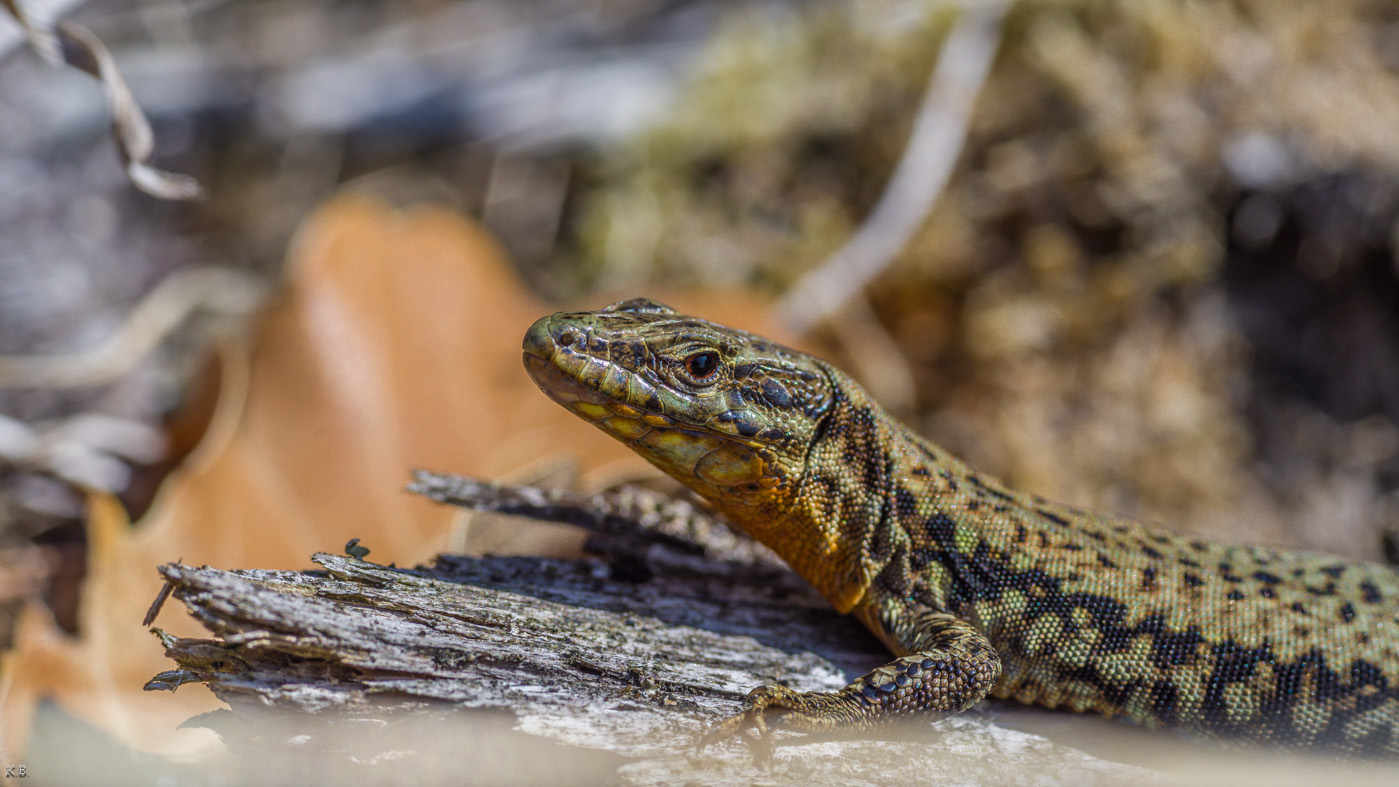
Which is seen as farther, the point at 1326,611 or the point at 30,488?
the point at 30,488

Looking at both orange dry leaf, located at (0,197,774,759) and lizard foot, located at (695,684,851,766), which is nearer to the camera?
lizard foot, located at (695,684,851,766)

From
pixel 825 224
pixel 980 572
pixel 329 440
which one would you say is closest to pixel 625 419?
pixel 980 572

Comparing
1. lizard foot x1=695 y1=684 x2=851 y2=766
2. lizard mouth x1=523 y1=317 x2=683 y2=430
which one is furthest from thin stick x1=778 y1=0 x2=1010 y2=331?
lizard foot x1=695 y1=684 x2=851 y2=766

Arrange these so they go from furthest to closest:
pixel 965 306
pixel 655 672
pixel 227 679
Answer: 1. pixel 965 306
2. pixel 655 672
3. pixel 227 679

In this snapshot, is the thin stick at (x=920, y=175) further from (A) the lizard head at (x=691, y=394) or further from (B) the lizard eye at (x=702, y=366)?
(B) the lizard eye at (x=702, y=366)

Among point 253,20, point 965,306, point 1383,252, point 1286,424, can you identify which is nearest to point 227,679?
point 965,306

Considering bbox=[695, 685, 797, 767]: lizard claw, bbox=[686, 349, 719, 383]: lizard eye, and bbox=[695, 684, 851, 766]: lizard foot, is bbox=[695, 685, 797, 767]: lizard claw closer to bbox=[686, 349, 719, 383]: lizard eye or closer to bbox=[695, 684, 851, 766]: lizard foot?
bbox=[695, 684, 851, 766]: lizard foot

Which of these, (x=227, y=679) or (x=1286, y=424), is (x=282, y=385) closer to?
(x=227, y=679)
